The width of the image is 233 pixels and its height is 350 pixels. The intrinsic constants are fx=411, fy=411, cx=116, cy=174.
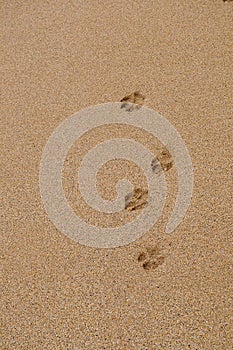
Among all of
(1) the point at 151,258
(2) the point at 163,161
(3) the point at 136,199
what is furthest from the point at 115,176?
(1) the point at 151,258

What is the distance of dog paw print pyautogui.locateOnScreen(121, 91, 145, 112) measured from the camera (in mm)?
3651

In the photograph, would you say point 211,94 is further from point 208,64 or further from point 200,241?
point 200,241

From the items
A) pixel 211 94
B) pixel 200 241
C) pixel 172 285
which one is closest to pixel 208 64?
pixel 211 94

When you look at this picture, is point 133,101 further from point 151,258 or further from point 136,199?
point 151,258

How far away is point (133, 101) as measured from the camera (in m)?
3.69

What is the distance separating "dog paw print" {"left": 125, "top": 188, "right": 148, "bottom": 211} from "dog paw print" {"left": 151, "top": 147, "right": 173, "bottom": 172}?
8.8 inches

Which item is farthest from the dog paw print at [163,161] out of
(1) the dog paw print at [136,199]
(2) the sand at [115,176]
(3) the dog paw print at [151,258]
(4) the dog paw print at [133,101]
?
(3) the dog paw print at [151,258]

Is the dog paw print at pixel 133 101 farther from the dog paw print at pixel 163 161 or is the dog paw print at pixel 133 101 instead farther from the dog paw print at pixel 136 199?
the dog paw print at pixel 136 199

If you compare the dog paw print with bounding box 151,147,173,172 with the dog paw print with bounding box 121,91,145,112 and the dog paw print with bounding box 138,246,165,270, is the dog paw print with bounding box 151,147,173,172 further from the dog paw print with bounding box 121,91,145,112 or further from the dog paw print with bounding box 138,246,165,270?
the dog paw print with bounding box 138,246,165,270

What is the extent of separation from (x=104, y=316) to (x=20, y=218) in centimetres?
102

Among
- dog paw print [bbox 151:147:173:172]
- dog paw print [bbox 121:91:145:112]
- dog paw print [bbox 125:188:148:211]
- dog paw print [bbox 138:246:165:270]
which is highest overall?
dog paw print [bbox 121:91:145:112]

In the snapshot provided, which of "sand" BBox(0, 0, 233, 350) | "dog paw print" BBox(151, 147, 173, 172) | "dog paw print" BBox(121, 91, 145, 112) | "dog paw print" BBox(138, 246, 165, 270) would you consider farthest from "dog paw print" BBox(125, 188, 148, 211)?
"dog paw print" BBox(121, 91, 145, 112)

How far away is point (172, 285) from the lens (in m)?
2.81

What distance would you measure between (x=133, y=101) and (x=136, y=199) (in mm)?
977
